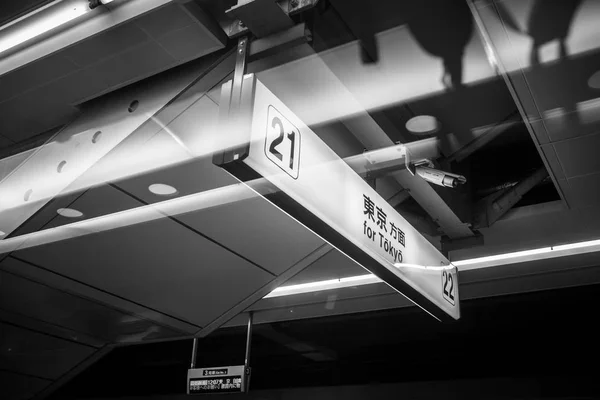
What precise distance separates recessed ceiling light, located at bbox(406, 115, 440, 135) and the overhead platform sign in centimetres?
92

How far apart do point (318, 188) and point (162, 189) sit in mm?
1892

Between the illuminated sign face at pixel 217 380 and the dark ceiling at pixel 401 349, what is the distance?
0.67 metres

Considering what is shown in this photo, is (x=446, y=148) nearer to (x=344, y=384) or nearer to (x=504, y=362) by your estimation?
(x=504, y=362)

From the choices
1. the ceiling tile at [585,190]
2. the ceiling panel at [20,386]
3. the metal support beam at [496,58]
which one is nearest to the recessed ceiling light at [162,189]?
the metal support beam at [496,58]

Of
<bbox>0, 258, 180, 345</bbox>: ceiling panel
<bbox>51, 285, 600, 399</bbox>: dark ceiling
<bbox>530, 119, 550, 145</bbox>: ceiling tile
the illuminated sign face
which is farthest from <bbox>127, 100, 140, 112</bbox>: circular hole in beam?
<bbox>51, 285, 600, 399</bbox>: dark ceiling

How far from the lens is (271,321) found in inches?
258

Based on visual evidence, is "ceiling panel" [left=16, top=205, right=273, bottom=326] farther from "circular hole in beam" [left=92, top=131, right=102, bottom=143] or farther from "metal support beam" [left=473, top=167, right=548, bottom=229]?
"metal support beam" [left=473, top=167, right=548, bottom=229]

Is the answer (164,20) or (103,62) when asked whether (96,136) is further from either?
(164,20)

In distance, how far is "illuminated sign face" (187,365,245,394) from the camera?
18.8 ft

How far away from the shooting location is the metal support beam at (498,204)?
465cm

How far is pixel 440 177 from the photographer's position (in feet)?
12.0

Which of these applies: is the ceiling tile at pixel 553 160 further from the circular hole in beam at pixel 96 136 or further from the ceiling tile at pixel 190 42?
the circular hole in beam at pixel 96 136

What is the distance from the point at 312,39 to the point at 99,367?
6333 mm

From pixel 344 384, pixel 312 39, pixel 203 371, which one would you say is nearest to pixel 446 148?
pixel 312 39
